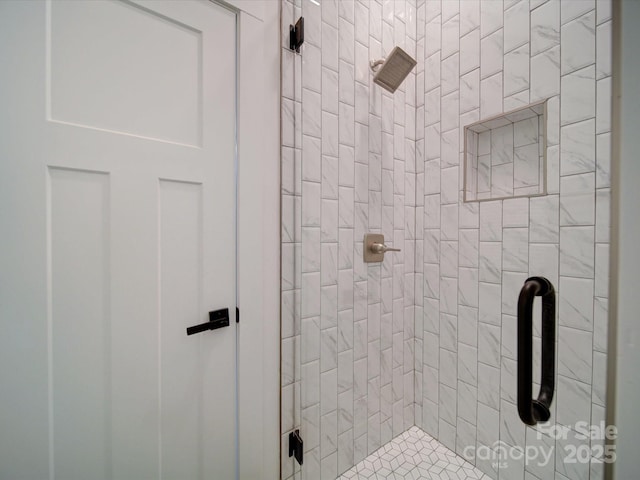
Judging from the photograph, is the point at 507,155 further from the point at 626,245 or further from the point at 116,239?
the point at 116,239

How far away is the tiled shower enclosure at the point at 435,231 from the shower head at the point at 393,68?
0.23ft

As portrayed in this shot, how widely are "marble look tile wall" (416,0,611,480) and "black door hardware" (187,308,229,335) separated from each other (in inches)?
39.4

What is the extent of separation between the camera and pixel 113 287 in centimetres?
62

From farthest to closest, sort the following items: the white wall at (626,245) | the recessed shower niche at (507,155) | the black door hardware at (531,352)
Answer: the recessed shower niche at (507,155) → the black door hardware at (531,352) → the white wall at (626,245)

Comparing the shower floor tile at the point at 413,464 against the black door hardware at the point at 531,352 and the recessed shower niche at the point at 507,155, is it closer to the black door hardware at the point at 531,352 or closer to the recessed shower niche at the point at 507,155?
the black door hardware at the point at 531,352

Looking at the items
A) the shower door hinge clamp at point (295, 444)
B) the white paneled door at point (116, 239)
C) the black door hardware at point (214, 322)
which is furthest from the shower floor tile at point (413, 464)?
the black door hardware at point (214, 322)

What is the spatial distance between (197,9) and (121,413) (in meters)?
1.17

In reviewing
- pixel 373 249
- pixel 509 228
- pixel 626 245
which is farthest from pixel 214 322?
pixel 509 228

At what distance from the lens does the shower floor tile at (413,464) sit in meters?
1.02

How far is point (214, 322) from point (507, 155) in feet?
4.51

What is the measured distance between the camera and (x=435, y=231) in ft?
4.03

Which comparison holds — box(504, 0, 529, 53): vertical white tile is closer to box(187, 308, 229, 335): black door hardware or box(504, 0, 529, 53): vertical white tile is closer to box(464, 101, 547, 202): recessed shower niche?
box(464, 101, 547, 202): recessed shower niche

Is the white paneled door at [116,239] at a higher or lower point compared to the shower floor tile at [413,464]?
higher

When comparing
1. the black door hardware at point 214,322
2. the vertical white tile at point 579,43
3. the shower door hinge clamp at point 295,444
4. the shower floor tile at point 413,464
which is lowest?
the shower floor tile at point 413,464
